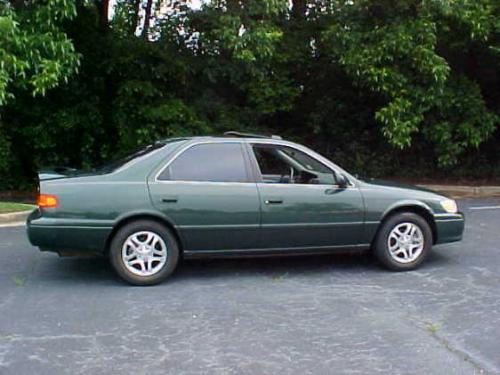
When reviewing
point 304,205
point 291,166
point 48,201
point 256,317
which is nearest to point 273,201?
point 304,205

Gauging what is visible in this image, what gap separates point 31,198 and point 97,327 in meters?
9.17

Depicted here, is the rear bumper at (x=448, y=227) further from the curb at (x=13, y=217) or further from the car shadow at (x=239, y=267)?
the curb at (x=13, y=217)

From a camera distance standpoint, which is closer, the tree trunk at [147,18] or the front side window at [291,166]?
the front side window at [291,166]

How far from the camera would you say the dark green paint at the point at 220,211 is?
5695mm

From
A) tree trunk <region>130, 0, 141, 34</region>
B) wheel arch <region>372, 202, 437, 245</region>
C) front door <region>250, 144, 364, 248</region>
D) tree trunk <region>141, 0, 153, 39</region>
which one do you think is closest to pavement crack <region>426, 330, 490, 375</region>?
front door <region>250, 144, 364, 248</region>

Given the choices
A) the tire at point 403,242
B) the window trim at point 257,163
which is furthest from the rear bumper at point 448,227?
the window trim at point 257,163

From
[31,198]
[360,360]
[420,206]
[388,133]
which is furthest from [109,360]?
[31,198]

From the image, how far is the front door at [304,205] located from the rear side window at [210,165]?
0.21m

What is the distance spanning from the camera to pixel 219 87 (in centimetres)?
1344

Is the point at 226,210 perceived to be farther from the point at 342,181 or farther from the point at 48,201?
the point at 48,201

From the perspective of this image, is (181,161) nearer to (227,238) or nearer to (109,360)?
(227,238)

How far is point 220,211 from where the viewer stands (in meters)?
5.93

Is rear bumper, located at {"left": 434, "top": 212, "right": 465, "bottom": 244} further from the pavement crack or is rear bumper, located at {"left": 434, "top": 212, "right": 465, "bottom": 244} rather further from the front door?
the pavement crack

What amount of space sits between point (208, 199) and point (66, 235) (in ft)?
4.59
